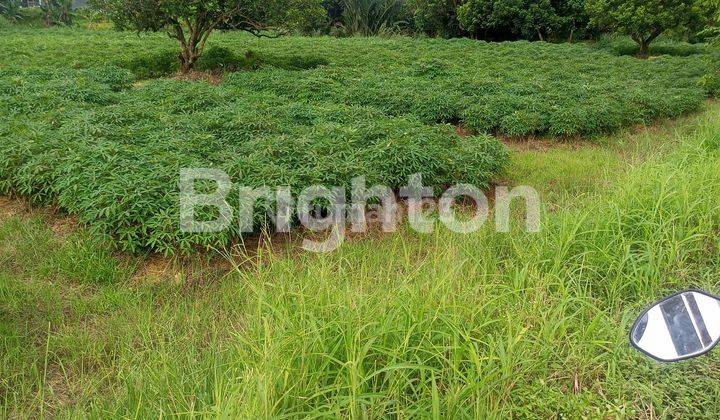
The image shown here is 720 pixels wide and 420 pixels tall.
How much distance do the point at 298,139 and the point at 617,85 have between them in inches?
254

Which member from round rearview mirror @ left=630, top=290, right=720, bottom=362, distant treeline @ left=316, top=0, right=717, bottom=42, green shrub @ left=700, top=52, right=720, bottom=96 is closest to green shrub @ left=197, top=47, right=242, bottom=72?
green shrub @ left=700, top=52, right=720, bottom=96

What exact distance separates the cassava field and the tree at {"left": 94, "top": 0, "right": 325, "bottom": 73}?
3.21 metres

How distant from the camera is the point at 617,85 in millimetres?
8406

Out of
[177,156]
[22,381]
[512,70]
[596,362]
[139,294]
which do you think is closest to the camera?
[596,362]

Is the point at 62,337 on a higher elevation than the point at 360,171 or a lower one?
lower

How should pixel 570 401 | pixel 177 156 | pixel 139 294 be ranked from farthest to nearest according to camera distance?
1. pixel 177 156
2. pixel 139 294
3. pixel 570 401

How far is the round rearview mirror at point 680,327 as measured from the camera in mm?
1400

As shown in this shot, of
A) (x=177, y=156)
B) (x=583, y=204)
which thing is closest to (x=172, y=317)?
(x=177, y=156)

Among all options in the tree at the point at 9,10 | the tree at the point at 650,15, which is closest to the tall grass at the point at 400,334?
the tree at the point at 650,15

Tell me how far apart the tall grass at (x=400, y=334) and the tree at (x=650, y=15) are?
42.4 ft

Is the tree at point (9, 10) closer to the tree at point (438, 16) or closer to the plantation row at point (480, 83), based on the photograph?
the plantation row at point (480, 83)

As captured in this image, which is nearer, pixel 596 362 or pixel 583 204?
pixel 596 362

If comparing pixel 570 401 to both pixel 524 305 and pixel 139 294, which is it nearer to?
pixel 524 305

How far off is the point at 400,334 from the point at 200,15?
29.2 ft
